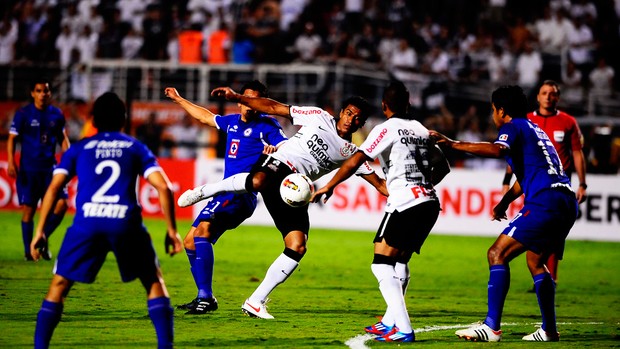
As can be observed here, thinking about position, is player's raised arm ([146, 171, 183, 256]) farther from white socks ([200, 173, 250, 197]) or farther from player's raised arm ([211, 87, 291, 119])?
white socks ([200, 173, 250, 197])

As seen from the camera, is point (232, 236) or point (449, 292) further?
point (232, 236)

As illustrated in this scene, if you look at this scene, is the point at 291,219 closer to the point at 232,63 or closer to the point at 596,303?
the point at 596,303

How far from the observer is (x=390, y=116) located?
8.87 metres

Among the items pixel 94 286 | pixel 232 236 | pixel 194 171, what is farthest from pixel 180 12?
pixel 94 286

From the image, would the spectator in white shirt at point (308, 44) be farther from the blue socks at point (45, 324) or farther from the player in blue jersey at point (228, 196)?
the blue socks at point (45, 324)

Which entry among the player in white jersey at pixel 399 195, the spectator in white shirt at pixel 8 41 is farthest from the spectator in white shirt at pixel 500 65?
the player in white jersey at pixel 399 195

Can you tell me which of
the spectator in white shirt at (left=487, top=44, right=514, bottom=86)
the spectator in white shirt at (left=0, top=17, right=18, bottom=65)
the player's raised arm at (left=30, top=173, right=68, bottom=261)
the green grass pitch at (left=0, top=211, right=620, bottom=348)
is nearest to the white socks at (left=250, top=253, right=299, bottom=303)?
the green grass pitch at (left=0, top=211, right=620, bottom=348)

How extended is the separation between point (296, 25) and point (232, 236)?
745cm

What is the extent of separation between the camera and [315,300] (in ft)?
38.0

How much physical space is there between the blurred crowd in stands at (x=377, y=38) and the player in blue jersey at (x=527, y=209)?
504 inches

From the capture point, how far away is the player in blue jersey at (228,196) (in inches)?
406

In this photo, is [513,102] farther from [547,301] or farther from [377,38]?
[377,38]

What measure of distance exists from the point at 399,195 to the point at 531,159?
117cm

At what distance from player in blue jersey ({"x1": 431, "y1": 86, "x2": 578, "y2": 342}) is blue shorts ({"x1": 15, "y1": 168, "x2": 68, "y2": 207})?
8.03 meters
